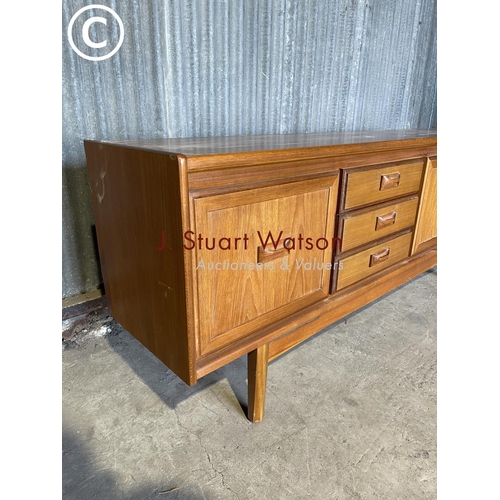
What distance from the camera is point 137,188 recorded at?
85 cm

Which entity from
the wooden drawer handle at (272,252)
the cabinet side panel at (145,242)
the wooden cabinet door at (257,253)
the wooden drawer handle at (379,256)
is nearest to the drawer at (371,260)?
the wooden drawer handle at (379,256)

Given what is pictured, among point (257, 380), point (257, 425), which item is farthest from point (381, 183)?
point (257, 425)

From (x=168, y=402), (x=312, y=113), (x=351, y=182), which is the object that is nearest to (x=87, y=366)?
(x=168, y=402)

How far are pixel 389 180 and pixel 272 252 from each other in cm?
52

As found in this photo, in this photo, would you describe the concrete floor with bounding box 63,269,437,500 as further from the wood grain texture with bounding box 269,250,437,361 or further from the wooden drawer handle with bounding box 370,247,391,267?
the wooden drawer handle with bounding box 370,247,391,267

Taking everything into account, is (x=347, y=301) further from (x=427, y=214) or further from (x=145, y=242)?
(x=145, y=242)

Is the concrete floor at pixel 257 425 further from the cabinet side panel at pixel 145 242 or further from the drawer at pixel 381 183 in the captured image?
the drawer at pixel 381 183

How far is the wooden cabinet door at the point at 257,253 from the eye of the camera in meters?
0.81

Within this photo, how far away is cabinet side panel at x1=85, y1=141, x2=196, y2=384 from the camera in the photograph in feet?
2.56

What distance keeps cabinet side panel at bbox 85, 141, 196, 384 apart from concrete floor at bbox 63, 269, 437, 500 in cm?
27

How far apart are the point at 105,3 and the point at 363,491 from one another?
1.53 metres

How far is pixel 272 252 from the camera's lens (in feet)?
3.06

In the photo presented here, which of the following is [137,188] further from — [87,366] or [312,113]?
[312,113]

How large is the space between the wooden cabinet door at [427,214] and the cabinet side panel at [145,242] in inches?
39.2
